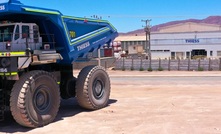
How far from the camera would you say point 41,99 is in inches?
359

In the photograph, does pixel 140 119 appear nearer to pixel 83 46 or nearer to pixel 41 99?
pixel 41 99

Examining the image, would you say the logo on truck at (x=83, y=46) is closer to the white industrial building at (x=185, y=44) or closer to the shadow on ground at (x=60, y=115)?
the shadow on ground at (x=60, y=115)

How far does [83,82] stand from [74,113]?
101 centimetres

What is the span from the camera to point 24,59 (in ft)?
27.6

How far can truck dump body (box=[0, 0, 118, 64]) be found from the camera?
8883mm

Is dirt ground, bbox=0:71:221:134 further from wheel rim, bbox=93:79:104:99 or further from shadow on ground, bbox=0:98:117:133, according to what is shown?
wheel rim, bbox=93:79:104:99

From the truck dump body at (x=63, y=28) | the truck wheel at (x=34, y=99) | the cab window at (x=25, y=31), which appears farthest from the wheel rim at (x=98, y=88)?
the cab window at (x=25, y=31)

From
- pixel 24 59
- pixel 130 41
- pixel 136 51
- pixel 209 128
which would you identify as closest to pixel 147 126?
pixel 209 128

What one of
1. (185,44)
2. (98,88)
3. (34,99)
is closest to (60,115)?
(98,88)

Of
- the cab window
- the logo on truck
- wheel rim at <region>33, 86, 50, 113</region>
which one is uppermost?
the cab window

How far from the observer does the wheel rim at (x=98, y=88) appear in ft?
37.5

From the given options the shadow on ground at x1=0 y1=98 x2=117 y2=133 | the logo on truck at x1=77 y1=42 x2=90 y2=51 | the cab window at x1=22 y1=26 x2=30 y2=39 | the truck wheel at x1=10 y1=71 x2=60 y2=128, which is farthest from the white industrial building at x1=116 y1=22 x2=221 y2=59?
the cab window at x1=22 y1=26 x2=30 y2=39

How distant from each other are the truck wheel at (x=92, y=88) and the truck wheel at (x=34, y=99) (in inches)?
56.1

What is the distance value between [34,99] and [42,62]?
102 centimetres
